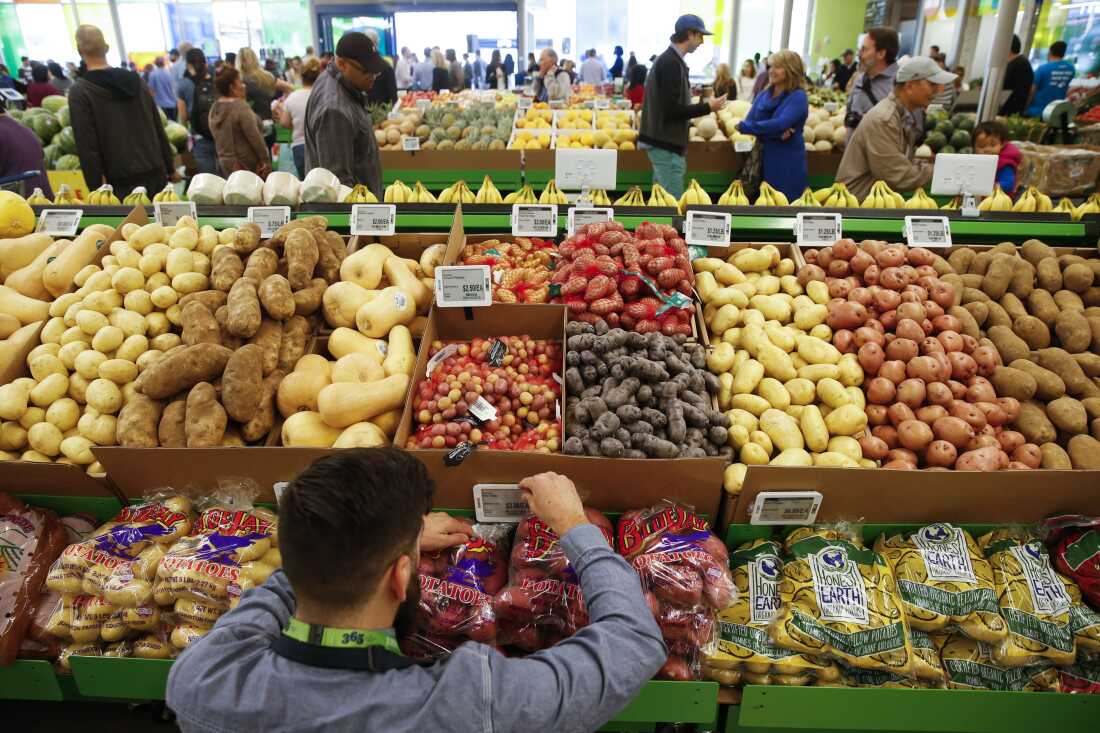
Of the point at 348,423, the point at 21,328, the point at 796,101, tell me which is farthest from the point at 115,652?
the point at 796,101

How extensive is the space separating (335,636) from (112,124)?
5785 millimetres

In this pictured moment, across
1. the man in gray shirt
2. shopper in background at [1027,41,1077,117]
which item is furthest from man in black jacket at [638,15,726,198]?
shopper in background at [1027,41,1077,117]

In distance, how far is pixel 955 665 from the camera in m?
1.81

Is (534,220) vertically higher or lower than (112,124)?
lower

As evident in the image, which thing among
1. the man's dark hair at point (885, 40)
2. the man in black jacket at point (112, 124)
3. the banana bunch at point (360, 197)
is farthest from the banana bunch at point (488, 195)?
the man's dark hair at point (885, 40)

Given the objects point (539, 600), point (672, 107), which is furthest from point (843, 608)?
point (672, 107)

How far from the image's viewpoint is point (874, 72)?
5602 millimetres

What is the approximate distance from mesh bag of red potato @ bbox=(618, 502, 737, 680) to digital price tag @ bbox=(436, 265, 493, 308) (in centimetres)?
120

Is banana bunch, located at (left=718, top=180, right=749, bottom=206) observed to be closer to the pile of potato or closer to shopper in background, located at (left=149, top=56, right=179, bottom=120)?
the pile of potato

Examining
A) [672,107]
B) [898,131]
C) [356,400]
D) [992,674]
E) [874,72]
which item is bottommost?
[992,674]

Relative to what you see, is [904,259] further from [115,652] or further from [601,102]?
[601,102]

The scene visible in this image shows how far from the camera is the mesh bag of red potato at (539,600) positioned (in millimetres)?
1729

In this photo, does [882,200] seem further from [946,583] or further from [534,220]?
[946,583]

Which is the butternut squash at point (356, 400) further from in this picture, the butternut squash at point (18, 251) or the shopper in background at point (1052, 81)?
the shopper in background at point (1052, 81)
